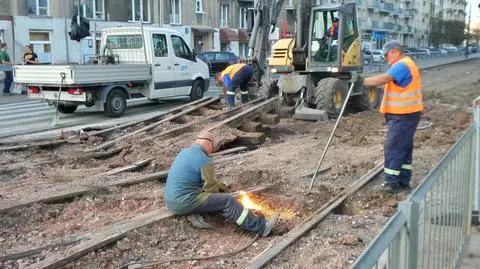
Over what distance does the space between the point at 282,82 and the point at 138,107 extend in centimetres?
576

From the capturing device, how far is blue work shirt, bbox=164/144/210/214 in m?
5.71

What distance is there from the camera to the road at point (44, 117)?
1216 centimetres

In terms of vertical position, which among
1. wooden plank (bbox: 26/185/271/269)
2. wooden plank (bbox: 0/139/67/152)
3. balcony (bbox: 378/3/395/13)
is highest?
balcony (bbox: 378/3/395/13)

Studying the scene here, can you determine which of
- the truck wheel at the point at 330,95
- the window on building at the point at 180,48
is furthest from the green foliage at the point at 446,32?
the truck wheel at the point at 330,95

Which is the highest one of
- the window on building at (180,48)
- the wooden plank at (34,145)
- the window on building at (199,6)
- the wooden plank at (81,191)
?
the window on building at (199,6)

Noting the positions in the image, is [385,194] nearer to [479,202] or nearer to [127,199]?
[479,202]

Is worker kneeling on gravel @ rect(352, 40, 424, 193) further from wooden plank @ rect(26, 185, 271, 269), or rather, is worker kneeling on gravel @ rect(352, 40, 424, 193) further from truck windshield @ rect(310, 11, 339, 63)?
truck windshield @ rect(310, 11, 339, 63)

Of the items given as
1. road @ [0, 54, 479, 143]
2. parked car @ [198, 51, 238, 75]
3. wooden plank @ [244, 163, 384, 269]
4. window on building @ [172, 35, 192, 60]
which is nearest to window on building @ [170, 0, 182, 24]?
parked car @ [198, 51, 238, 75]

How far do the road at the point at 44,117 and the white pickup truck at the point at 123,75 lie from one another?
0.45 m

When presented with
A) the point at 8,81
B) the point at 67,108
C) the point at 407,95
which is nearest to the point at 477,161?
the point at 407,95

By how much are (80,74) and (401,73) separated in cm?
924

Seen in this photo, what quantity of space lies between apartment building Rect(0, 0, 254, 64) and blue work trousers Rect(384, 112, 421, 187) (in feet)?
70.0

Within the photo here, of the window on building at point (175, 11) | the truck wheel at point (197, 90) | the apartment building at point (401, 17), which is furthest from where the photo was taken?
the apartment building at point (401, 17)

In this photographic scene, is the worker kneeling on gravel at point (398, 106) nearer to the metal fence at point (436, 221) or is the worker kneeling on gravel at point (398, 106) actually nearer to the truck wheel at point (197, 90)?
the metal fence at point (436, 221)
